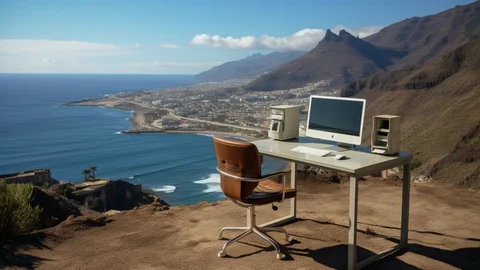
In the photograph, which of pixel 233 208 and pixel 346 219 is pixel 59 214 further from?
pixel 346 219

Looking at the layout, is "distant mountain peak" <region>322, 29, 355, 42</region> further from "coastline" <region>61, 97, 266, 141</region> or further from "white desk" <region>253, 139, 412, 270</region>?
"white desk" <region>253, 139, 412, 270</region>

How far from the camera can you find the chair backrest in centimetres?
370

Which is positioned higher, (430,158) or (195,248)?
(195,248)

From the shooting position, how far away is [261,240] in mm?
4523

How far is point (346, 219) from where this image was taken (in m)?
5.27

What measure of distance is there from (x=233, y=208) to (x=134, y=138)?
181 ft

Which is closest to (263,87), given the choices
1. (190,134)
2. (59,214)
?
(190,134)

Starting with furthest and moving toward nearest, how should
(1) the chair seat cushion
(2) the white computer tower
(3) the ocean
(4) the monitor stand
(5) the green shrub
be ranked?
(3) the ocean → (2) the white computer tower → (5) the green shrub → (4) the monitor stand → (1) the chair seat cushion

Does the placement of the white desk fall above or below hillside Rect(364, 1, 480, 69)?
below

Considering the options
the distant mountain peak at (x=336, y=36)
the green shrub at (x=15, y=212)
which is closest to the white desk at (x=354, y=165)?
the green shrub at (x=15, y=212)

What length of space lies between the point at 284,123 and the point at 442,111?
33.3 meters

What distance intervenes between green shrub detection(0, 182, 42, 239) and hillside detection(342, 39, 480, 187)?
28.4 feet

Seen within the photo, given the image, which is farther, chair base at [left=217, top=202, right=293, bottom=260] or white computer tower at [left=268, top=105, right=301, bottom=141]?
white computer tower at [left=268, top=105, right=301, bottom=141]

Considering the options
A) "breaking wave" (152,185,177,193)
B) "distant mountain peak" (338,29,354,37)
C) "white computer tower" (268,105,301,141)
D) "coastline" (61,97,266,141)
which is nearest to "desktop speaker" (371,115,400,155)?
"white computer tower" (268,105,301,141)
